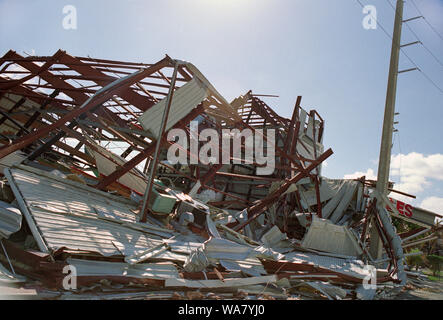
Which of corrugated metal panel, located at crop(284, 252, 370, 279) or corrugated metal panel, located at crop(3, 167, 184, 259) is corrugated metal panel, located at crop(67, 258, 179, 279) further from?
corrugated metal panel, located at crop(284, 252, 370, 279)

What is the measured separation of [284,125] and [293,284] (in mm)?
14632

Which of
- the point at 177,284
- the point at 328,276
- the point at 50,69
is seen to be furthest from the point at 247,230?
the point at 50,69

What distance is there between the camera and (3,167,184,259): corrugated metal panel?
16.7ft

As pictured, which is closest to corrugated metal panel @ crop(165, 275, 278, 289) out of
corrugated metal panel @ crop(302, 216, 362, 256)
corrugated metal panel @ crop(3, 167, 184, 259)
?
corrugated metal panel @ crop(3, 167, 184, 259)

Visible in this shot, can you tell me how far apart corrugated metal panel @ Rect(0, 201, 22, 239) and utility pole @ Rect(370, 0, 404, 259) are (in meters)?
10.7

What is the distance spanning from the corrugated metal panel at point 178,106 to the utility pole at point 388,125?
23.3 ft

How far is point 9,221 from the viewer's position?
5.02 m

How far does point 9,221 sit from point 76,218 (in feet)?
3.87

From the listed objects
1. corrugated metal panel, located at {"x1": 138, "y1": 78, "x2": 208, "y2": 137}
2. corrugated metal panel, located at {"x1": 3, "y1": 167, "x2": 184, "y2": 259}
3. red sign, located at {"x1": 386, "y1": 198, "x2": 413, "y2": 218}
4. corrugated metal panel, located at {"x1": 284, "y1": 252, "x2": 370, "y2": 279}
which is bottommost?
corrugated metal panel, located at {"x1": 284, "y1": 252, "x2": 370, "y2": 279}

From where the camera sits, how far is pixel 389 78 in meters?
11.5

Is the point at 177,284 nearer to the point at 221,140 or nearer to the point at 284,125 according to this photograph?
the point at 221,140

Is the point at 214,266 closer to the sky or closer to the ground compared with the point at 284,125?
closer to the ground


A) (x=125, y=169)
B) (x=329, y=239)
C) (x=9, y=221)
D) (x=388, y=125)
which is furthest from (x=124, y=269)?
(x=388, y=125)

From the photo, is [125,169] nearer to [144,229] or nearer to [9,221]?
[144,229]
